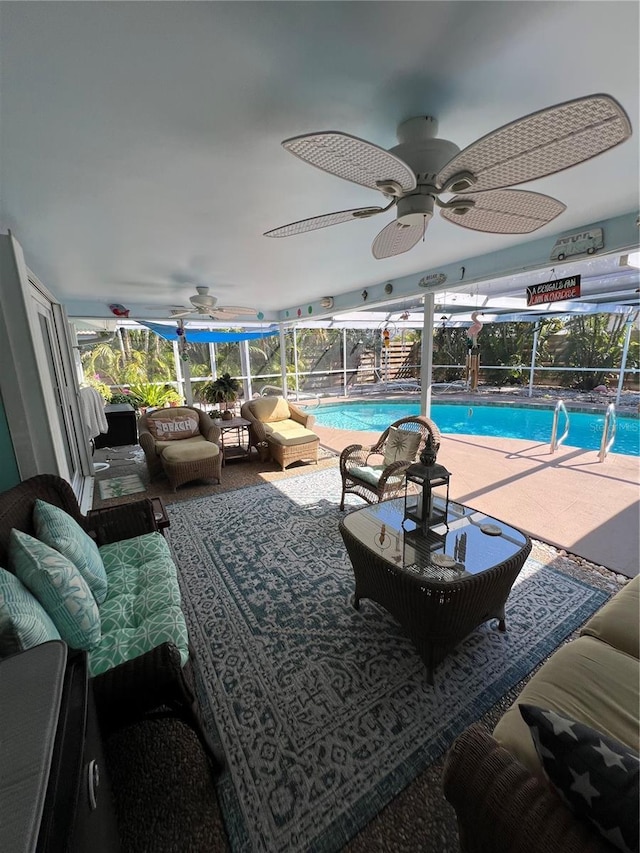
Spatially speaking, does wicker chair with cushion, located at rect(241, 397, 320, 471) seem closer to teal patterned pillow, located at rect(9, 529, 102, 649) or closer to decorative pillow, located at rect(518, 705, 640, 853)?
teal patterned pillow, located at rect(9, 529, 102, 649)

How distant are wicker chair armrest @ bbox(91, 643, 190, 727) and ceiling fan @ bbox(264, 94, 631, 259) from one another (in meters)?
1.68

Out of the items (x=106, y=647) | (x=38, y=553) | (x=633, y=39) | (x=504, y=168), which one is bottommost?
(x=106, y=647)

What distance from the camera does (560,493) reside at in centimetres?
345

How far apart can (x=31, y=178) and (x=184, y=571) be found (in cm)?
248

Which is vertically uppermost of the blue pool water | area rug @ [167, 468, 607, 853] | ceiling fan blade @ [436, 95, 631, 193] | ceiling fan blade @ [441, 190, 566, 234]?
ceiling fan blade @ [441, 190, 566, 234]

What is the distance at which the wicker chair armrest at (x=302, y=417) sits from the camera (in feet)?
15.6

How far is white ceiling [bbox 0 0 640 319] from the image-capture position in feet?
3.14

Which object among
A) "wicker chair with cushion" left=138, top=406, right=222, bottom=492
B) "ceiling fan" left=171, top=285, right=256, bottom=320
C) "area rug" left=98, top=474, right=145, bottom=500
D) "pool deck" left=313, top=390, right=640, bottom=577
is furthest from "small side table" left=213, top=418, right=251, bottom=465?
"ceiling fan" left=171, top=285, right=256, bottom=320

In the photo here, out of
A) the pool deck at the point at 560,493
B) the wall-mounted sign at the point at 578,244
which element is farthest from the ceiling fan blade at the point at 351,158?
the pool deck at the point at 560,493

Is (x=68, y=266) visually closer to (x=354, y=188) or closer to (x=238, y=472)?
(x=238, y=472)

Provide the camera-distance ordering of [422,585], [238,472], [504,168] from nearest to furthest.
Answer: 1. [504,168]
2. [422,585]
3. [238,472]

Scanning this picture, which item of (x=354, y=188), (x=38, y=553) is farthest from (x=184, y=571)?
(x=354, y=188)

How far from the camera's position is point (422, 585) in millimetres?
1541

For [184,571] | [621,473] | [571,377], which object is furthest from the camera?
[571,377]
